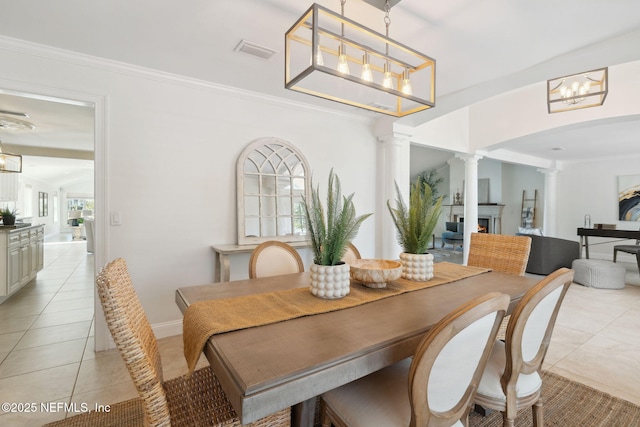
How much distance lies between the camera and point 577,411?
1821mm

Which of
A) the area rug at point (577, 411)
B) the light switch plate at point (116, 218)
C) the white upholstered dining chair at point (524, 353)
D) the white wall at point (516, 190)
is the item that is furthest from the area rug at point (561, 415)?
the white wall at point (516, 190)

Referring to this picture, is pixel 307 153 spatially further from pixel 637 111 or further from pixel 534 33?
pixel 637 111

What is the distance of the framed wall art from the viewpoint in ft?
23.5

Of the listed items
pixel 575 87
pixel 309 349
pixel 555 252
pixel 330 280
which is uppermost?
pixel 575 87

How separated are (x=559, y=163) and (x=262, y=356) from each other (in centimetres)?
998

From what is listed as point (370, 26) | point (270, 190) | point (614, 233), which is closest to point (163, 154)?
point (270, 190)

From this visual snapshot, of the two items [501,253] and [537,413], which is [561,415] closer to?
[537,413]

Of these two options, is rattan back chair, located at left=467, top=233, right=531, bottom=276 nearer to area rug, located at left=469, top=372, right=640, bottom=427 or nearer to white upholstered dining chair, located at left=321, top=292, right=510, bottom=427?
area rug, located at left=469, top=372, right=640, bottom=427

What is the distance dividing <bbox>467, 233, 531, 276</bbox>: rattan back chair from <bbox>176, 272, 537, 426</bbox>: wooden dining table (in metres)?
1.00

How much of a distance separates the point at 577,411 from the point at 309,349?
6.40 feet

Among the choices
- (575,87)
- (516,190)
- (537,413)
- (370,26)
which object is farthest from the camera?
(516,190)

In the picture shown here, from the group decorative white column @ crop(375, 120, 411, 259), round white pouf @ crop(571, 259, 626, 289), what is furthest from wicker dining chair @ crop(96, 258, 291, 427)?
round white pouf @ crop(571, 259, 626, 289)

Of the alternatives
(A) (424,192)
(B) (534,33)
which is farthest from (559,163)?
(A) (424,192)

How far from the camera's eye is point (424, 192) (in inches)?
70.8
